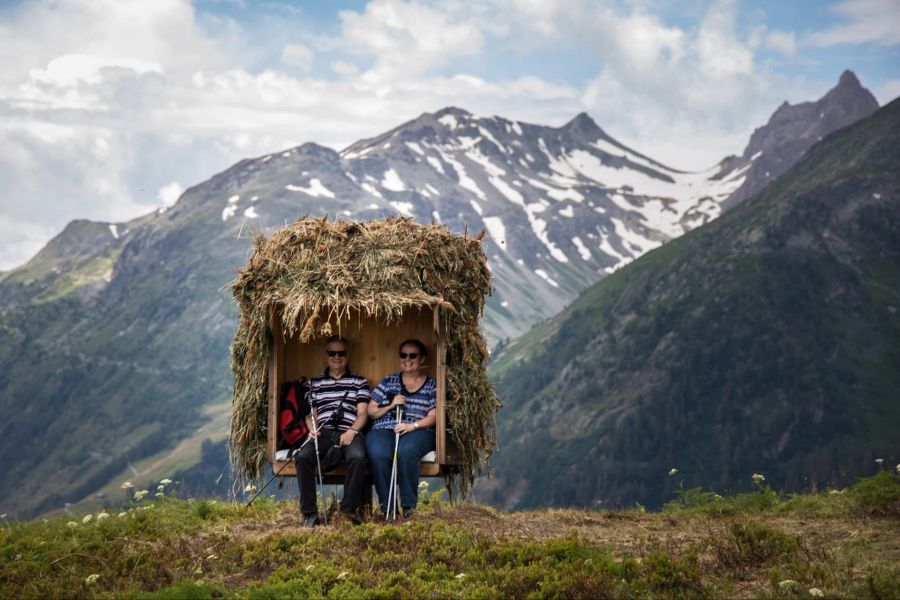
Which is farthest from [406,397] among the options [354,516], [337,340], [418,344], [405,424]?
[354,516]

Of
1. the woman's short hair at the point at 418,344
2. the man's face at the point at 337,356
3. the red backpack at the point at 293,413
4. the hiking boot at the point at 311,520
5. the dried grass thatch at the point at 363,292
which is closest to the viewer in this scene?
the hiking boot at the point at 311,520

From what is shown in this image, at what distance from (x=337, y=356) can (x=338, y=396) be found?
0.61 metres

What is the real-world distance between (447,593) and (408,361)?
494cm

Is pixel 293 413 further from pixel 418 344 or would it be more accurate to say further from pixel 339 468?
pixel 418 344

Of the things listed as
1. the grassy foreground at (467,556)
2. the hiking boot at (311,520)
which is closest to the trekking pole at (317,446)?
the hiking boot at (311,520)

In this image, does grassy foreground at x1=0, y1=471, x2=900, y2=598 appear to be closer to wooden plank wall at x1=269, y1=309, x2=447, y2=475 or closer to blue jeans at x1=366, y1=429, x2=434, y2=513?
blue jeans at x1=366, y1=429, x2=434, y2=513

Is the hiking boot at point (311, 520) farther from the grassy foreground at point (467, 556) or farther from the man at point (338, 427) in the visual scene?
the grassy foreground at point (467, 556)

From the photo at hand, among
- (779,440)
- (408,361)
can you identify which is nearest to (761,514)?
(408,361)

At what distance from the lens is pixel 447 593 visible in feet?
30.3

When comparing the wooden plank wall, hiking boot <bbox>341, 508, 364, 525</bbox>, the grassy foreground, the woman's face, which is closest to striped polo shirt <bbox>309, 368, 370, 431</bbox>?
the woman's face

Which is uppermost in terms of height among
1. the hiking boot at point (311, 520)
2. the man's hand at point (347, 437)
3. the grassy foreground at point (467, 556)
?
the man's hand at point (347, 437)

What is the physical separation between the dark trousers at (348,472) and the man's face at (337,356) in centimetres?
113

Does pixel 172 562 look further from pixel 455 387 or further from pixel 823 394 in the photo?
pixel 823 394

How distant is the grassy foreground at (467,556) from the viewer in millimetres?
9273
